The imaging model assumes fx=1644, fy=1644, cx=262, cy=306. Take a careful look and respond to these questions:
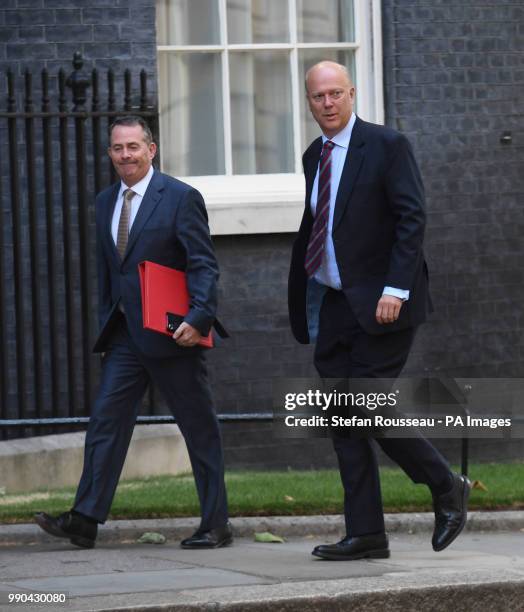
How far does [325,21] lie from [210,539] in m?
4.98

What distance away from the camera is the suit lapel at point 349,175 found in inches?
257

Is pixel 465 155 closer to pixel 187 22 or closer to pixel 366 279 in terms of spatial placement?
pixel 187 22

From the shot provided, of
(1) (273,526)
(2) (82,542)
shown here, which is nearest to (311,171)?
(1) (273,526)

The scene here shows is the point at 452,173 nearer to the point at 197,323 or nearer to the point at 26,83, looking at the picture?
the point at 26,83

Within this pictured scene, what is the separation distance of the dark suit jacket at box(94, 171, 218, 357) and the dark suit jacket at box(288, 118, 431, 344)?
789mm

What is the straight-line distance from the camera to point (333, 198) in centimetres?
657

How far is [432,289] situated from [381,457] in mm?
1199

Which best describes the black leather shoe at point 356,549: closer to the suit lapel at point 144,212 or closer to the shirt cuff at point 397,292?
the shirt cuff at point 397,292

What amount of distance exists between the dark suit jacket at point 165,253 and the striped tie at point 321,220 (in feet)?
1.98

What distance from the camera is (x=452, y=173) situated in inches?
435

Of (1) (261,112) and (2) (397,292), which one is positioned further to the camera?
(1) (261,112)

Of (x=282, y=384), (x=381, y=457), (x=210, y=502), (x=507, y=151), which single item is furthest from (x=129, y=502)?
(x=507, y=151)

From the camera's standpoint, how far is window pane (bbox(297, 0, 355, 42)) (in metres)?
11.0

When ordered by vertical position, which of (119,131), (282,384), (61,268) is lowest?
(282,384)
